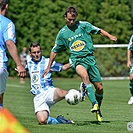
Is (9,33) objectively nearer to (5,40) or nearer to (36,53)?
(5,40)

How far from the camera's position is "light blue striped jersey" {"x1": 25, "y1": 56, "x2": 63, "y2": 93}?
12.0m

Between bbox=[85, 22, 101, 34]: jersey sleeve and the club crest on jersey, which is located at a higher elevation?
bbox=[85, 22, 101, 34]: jersey sleeve

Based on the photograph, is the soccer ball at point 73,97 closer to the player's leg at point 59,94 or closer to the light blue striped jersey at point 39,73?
the player's leg at point 59,94

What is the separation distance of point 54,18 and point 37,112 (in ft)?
68.0

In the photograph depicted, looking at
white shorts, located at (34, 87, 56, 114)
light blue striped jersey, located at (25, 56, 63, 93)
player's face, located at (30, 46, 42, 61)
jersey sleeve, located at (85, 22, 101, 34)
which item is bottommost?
white shorts, located at (34, 87, 56, 114)

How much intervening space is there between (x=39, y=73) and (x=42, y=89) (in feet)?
1.11

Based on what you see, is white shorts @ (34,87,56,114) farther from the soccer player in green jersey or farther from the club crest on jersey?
the club crest on jersey

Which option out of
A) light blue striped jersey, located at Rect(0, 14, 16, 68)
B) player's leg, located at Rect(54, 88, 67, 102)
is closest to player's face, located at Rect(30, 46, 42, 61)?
player's leg, located at Rect(54, 88, 67, 102)

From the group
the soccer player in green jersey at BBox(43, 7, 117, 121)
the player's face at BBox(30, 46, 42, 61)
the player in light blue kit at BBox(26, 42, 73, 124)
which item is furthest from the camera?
the soccer player in green jersey at BBox(43, 7, 117, 121)

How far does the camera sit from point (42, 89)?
39.4 feet

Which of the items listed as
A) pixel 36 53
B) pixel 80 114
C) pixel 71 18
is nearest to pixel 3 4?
pixel 36 53

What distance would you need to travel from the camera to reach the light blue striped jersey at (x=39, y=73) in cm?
1203

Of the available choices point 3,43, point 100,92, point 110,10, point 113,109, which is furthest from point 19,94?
point 110,10

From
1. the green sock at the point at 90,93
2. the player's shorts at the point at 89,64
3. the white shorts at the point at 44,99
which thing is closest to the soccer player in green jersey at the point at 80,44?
the player's shorts at the point at 89,64
